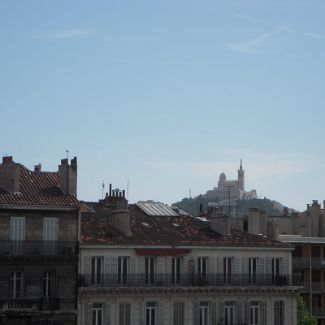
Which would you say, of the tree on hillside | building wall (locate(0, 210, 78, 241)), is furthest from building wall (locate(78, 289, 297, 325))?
the tree on hillside

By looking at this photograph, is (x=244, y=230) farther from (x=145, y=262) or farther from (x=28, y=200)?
(x=28, y=200)

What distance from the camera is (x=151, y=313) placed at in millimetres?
67438

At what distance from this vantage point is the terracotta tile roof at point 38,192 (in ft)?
209

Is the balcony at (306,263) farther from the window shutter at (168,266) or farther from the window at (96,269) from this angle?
the window at (96,269)

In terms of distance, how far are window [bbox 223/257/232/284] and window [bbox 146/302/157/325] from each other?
5998mm

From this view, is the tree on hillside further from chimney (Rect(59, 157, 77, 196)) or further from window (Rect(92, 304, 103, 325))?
chimney (Rect(59, 157, 77, 196))

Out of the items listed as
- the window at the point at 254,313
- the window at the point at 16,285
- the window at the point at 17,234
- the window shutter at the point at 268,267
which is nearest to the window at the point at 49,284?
the window at the point at 16,285

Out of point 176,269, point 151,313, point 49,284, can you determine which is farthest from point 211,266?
point 49,284

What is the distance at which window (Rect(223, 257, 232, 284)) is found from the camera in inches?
2785

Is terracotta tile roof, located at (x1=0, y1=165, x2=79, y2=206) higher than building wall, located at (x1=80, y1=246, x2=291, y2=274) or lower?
higher

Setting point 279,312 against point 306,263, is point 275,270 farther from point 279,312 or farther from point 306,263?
point 306,263

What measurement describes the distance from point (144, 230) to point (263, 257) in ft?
29.7

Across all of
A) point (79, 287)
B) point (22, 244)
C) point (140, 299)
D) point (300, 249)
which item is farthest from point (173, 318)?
point (300, 249)

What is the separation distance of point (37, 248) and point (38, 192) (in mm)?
3977
